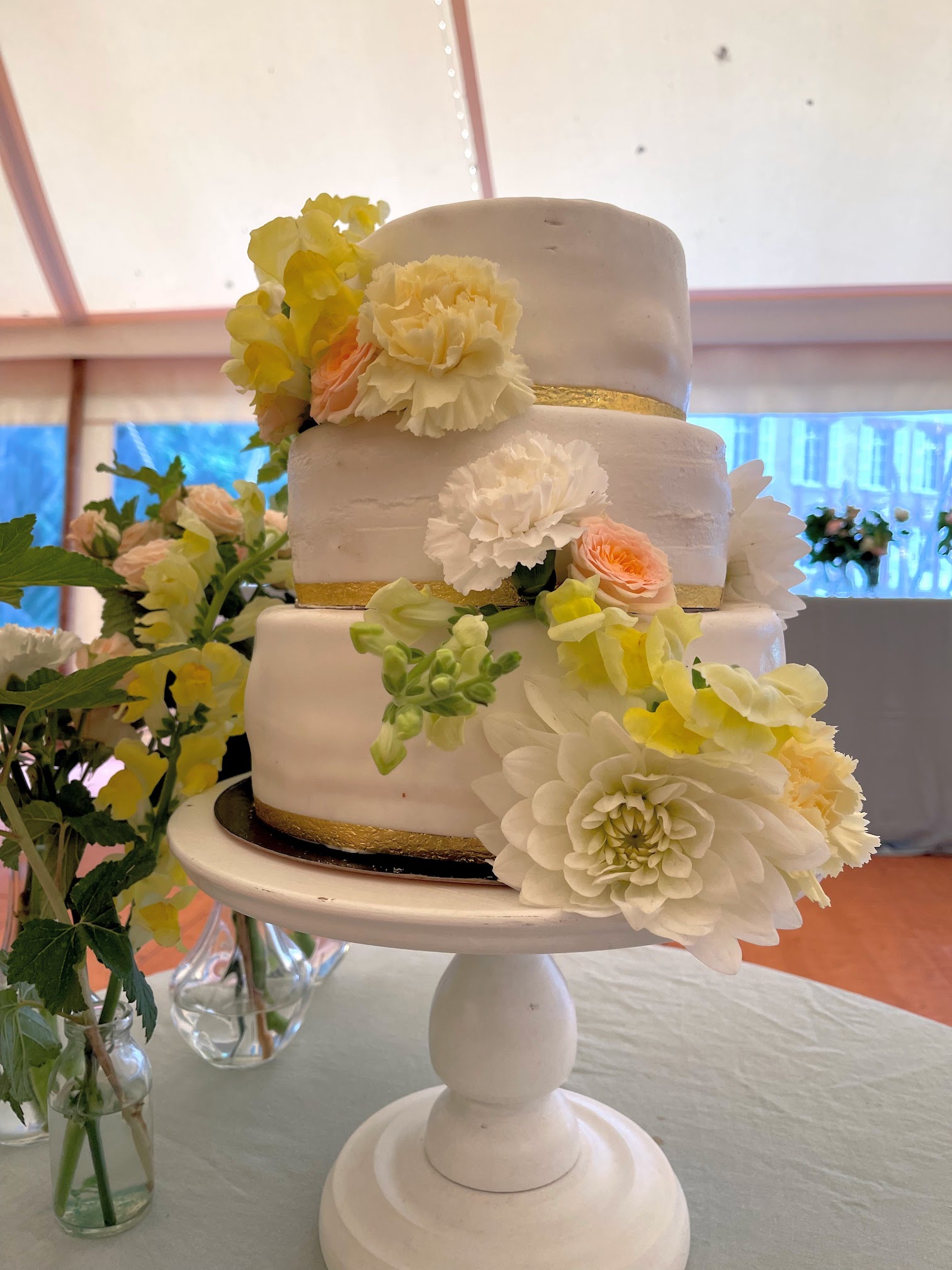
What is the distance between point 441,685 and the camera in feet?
1.89

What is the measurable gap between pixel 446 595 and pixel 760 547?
0.36 meters

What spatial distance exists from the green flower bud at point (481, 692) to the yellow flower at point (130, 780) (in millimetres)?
413

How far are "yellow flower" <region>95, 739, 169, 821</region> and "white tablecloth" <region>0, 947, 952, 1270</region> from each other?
37 centimetres

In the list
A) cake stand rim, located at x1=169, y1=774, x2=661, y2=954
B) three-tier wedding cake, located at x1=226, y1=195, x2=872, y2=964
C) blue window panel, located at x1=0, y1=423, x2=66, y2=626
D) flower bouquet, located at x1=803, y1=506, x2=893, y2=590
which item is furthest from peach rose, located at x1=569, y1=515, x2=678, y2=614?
blue window panel, located at x1=0, y1=423, x2=66, y2=626

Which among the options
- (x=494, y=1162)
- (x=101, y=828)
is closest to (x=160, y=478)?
(x=101, y=828)

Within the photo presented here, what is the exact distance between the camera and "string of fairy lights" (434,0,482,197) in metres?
3.60

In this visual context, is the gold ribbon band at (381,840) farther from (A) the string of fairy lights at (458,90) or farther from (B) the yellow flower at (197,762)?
(A) the string of fairy lights at (458,90)

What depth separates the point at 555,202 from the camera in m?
0.77

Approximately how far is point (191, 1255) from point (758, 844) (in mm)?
607

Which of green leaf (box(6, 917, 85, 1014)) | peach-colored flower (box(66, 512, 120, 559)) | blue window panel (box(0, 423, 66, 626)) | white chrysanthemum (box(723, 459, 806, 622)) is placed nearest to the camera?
green leaf (box(6, 917, 85, 1014))

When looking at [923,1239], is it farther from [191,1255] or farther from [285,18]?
[285,18]

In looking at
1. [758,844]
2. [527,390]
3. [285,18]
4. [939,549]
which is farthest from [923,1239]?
[285,18]

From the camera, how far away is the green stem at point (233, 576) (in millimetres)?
938

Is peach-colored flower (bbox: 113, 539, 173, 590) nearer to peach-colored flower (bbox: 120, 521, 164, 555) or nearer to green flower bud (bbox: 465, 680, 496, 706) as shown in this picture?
peach-colored flower (bbox: 120, 521, 164, 555)
